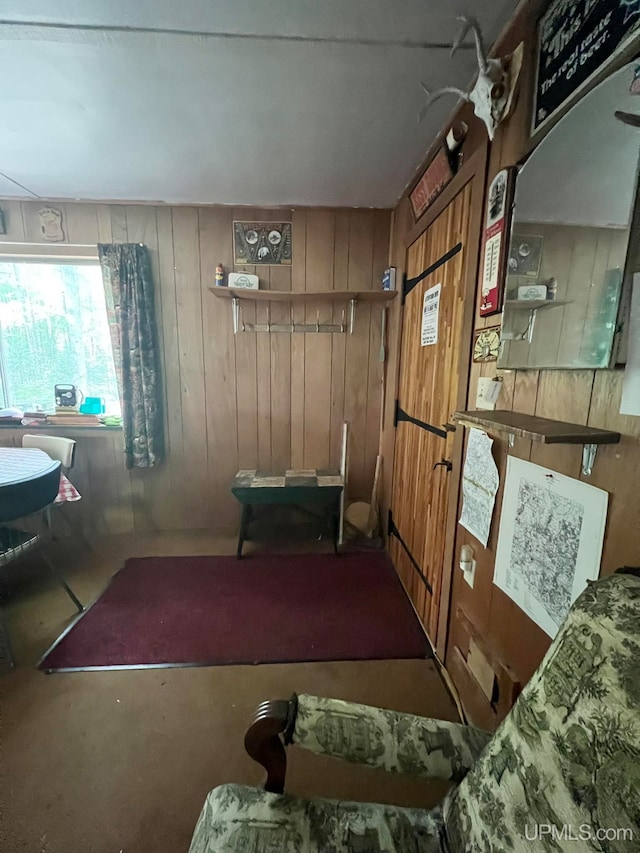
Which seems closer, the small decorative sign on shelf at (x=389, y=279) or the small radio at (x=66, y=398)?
the small decorative sign on shelf at (x=389, y=279)

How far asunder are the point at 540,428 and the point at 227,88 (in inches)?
69.0

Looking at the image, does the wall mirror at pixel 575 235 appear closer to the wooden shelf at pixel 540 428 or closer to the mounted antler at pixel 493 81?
the wooden shelf at pixel 540 428

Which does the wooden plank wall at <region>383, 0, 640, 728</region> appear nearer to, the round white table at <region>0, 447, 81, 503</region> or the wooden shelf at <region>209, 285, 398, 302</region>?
the wooden shelf at <region>209, 285, 398, 302</region>

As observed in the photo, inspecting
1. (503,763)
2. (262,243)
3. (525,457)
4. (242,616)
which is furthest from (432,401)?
(262,243)

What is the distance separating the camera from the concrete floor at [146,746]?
3.65 ft

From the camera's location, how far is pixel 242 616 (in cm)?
202

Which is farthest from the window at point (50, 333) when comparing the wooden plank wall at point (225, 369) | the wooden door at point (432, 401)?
the wooden door at point (432, 401)

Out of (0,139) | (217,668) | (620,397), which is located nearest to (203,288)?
(0,139)

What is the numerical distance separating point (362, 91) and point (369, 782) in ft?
8.55

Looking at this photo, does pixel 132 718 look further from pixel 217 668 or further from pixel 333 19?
pixel 333 19

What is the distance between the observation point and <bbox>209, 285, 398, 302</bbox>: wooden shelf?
2.46 m

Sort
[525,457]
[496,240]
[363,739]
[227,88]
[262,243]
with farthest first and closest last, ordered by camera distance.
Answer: [262,243] < [227,88] < [496,240] < [525,457] < [363,739]

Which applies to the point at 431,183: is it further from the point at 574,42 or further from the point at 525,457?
the point at 525,457

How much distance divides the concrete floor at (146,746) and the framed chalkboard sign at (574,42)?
2.11 meters
